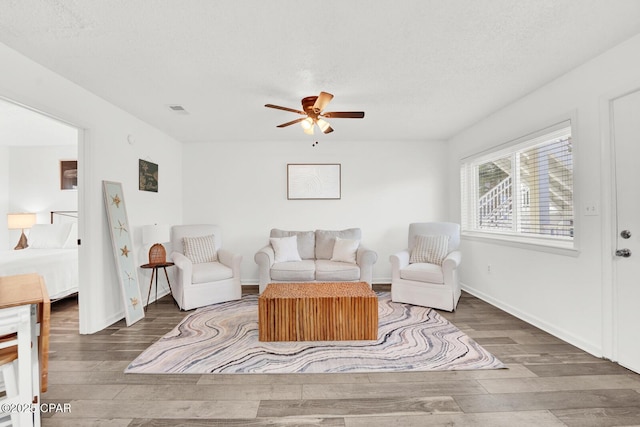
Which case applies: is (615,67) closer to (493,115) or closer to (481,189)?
(493,115)

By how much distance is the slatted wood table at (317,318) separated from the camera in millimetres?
2812

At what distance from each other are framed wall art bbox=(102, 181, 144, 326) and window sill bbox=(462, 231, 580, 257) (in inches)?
173

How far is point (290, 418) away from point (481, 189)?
4.00 m

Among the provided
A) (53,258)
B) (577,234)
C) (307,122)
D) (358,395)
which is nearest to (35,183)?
(53,258)

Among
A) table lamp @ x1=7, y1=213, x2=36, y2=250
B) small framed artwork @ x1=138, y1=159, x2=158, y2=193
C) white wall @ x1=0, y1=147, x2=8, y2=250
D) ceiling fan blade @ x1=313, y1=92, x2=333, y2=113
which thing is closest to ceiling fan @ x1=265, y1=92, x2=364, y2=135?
ceiling fan blade @ x1=313, y1=92, x2=333, y2=113

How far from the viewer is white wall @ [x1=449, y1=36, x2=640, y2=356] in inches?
96.2

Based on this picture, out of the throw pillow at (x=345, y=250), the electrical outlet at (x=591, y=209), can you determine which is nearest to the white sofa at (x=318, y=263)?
the throw pillow at (x=345, y=250)

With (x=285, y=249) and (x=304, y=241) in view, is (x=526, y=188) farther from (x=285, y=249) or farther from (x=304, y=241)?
(x=285, y=249)

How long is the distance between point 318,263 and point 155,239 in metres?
2.19

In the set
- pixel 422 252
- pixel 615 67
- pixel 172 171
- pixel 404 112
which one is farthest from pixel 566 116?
pixel 172 171

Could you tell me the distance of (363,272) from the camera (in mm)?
4199

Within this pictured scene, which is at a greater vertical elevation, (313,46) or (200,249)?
(313,46)

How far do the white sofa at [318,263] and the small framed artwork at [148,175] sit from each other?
176 centimetres

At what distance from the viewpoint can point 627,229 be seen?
2.31m
